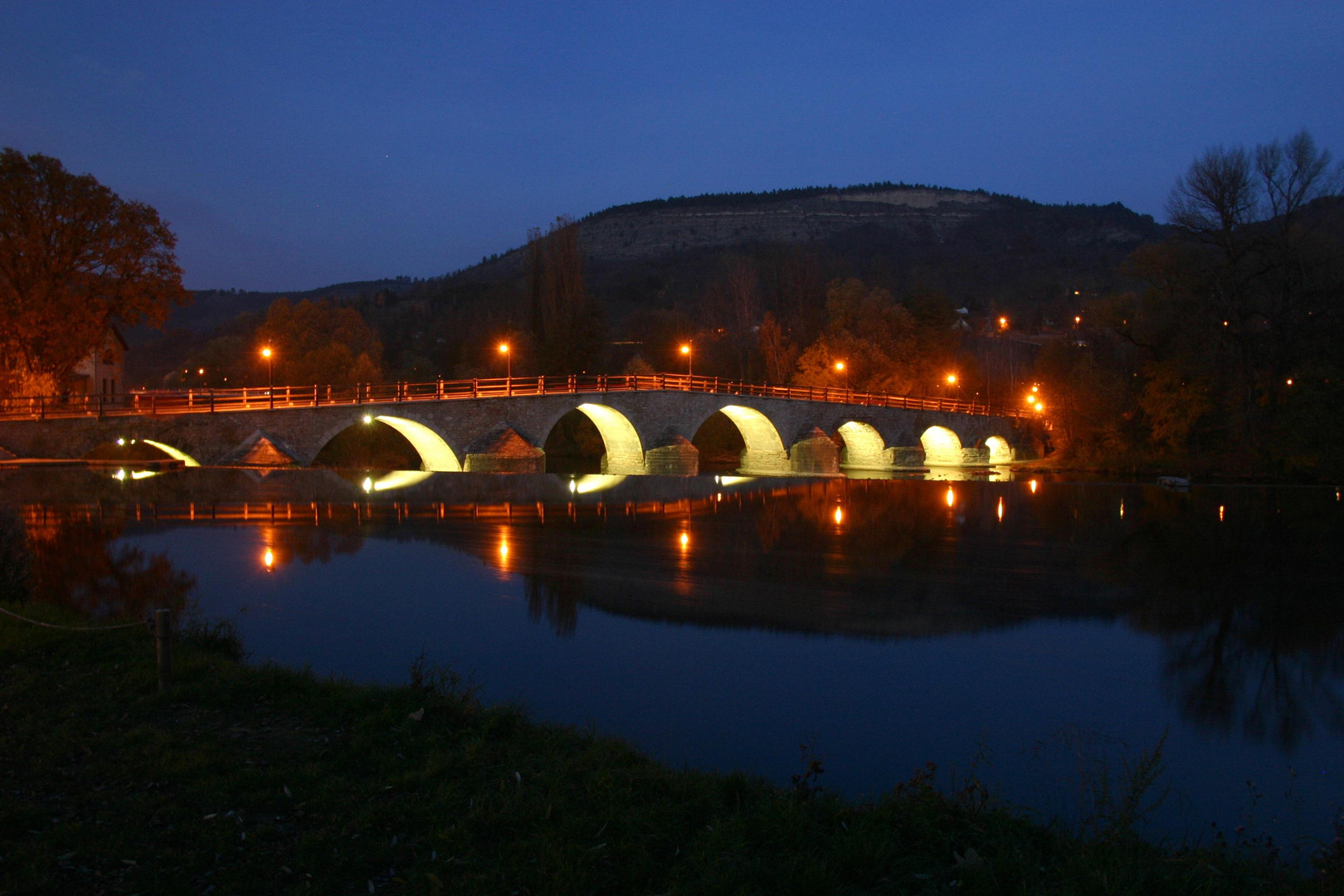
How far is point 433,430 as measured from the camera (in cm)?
3169

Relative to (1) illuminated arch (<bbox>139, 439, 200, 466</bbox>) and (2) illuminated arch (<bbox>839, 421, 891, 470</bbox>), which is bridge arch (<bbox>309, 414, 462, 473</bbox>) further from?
(2) illuminated arch (<bbox>839, 421, 891, 470</bbox>)

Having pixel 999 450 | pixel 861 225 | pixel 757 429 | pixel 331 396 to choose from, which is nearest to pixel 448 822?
pixel 331 396

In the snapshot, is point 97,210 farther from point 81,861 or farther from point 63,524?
point 81,861

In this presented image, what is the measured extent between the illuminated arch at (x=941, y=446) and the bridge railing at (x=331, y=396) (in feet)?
15.6

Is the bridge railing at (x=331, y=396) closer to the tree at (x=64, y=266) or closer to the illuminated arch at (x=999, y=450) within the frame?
the tree at (x=64, y=266)

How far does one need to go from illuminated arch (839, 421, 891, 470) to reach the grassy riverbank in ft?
145

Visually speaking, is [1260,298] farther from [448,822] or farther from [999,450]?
[448,822]

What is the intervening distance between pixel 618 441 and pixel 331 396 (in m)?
12.1

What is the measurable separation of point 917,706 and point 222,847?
235 inches

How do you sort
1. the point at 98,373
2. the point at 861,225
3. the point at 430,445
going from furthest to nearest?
1. the point at 861,225
2. the point at 98,373
3. the point at 430,445

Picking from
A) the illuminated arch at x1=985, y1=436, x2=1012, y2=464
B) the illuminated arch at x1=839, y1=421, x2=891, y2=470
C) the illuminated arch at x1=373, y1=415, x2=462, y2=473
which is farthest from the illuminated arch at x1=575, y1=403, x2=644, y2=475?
the illuminated arch at x1=985, y1=436, x2=1012, y2=464

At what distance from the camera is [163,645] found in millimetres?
6379

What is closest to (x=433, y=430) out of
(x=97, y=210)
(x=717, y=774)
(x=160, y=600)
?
(x=97, y=210)

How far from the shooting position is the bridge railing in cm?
2728
